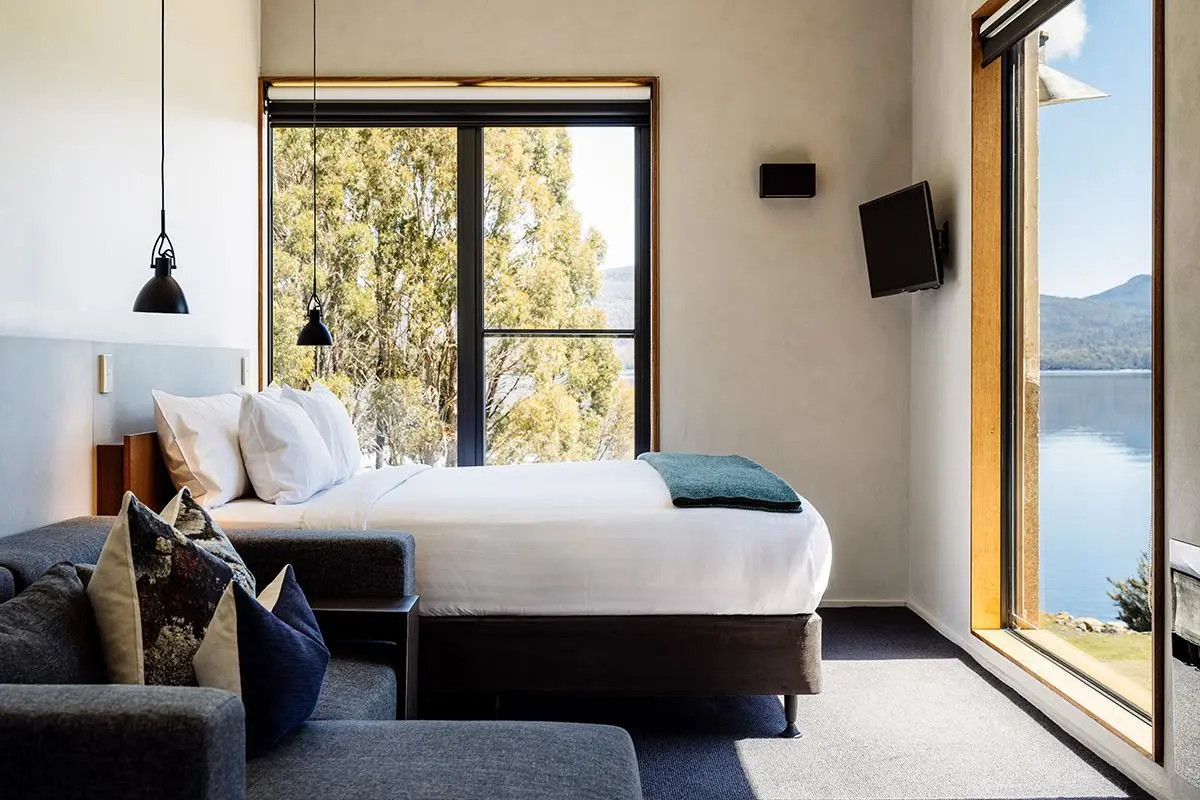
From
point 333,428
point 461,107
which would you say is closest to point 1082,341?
point 333,428

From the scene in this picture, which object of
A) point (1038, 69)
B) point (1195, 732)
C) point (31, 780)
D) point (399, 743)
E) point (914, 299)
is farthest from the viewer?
point (914, 299)

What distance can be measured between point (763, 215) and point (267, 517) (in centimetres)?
283

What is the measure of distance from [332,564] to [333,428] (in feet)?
4.04

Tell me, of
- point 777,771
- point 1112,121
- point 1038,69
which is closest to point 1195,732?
point 777,771

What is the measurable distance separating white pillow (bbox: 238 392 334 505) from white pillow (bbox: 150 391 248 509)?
0.21ft

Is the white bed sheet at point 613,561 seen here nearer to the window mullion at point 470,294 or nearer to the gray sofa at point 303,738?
the gray sofa at point 303,738

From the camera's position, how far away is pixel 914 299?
14.8ft

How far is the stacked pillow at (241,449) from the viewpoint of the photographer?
2.89 m

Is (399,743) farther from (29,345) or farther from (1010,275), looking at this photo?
(1010,275)

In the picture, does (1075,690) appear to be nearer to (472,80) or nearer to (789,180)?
(789,180)

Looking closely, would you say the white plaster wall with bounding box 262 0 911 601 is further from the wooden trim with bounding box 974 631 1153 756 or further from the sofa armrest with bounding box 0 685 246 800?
the sofa armrest with bounding box 0 685 246 800

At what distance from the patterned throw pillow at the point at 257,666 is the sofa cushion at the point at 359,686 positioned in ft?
0.80

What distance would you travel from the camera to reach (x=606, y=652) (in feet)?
9.05

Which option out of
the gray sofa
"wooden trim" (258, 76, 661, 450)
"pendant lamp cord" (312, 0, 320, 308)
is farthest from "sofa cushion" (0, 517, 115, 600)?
"wooden trim" (258, 76, 661, 450)
